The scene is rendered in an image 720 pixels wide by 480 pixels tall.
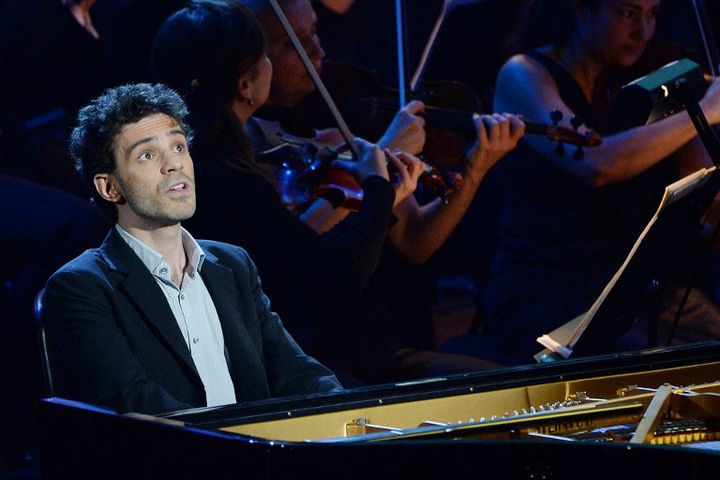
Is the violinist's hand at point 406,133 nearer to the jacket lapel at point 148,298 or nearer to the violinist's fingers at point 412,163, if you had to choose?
the violinist's fingers at point 412,163

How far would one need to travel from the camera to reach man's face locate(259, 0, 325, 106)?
3.49 meters

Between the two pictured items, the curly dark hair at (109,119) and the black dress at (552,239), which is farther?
the black dress at (552,239)

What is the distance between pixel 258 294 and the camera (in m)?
2.41

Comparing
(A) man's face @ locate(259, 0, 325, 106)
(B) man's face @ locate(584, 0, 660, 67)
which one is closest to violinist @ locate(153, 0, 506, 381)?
(A) man's face @ locate(259, 0, 325, 106)

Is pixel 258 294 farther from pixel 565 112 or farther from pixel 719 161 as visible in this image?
pixel 565 112

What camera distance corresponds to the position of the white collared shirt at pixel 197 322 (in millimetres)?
2203

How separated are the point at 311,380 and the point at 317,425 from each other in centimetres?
41

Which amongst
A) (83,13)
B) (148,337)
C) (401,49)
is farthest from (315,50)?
(148,337)

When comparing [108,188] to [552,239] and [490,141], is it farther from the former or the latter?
[552,239]

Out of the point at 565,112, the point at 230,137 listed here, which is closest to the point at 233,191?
the point at 230,137

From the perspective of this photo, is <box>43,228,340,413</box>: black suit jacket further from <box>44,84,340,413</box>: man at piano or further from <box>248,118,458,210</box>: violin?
<box>248,118,458,210</box>: violin

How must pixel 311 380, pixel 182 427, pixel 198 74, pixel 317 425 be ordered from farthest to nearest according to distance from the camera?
1. pixel 198 74
2. pixel 311 380
3. pixel 317 425
4. pixel 182 427

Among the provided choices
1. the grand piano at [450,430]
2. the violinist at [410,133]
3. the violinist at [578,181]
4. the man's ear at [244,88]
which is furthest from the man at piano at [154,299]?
the violinist at [578,181]

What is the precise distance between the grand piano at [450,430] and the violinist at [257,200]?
960mm
